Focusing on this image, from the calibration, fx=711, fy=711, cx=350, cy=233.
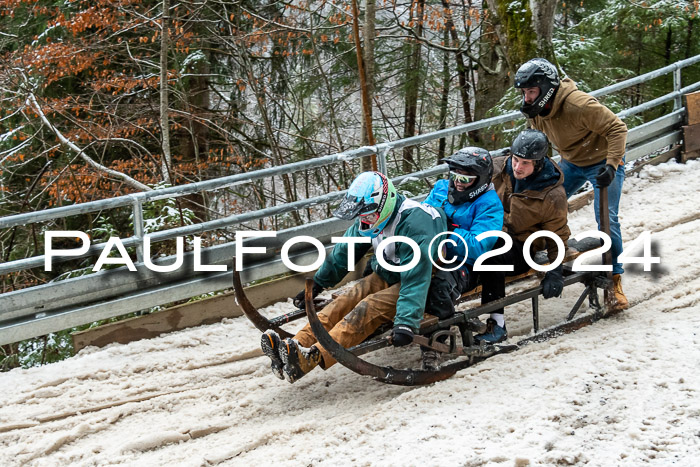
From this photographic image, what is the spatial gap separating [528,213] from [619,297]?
1185 mm

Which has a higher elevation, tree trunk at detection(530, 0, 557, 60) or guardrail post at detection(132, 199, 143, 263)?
tree trunk at detection(530, 0, 557, 60)

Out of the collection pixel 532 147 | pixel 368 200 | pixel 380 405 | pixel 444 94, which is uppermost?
pixel 444 94

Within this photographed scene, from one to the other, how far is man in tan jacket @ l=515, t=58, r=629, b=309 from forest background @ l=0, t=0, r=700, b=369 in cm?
381

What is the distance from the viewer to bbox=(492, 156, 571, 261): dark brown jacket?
551cm

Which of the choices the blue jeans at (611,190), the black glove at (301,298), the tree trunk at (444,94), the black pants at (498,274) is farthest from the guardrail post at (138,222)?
the tree trunk at (444,94)

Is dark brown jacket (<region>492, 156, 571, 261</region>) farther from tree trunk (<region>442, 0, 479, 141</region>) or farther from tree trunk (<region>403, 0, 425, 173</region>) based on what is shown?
tree trunk (<region>442, 0, 479, 141</region>)

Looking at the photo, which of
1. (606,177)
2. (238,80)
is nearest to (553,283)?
(606,177)

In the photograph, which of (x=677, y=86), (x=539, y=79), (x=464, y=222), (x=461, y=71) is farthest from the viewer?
(x=461, y=71)

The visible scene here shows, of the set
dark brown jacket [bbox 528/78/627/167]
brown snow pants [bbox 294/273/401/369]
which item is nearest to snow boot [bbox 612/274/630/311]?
dark brown jacket [bbox 528/78/627/167]

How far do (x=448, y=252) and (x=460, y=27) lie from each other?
11.5 m

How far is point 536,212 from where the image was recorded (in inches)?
217

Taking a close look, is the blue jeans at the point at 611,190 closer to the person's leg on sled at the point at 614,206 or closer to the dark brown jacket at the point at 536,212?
the person's leg on sled at the point at 614,206

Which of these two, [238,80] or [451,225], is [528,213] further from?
[238,80]

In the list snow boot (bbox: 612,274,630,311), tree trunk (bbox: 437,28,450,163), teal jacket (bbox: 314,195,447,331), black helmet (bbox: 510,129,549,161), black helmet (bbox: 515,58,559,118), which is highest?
tree trunk (bbox: 437,28,450,163)
